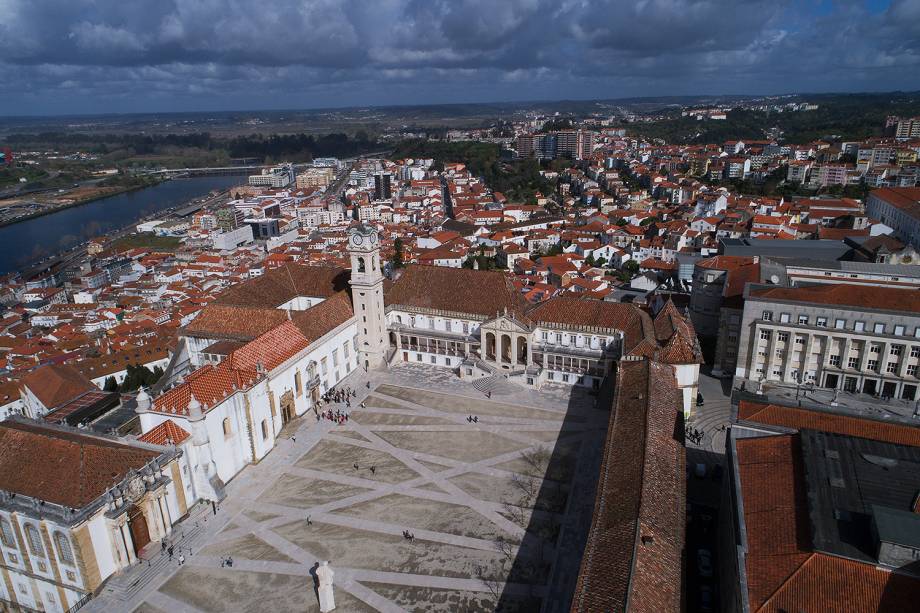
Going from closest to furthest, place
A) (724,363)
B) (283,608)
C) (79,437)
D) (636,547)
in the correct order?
(636,547) < (283,608) < (79,437) < (724,363)

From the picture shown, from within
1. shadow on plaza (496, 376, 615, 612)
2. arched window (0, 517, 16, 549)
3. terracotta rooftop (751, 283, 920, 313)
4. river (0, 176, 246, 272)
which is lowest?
river (0, 176, 246, 272)

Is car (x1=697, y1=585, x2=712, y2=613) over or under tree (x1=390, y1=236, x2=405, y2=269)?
under

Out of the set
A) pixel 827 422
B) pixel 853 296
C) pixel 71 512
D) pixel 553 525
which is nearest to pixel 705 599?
pixel 553 525

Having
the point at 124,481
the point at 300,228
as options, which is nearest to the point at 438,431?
the point at 124,481

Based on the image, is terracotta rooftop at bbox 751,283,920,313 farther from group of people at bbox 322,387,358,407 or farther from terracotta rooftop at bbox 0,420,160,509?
terracotta rooftop at bbox 0,420,160,509

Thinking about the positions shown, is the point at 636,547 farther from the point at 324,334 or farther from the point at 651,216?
the point at 651,216

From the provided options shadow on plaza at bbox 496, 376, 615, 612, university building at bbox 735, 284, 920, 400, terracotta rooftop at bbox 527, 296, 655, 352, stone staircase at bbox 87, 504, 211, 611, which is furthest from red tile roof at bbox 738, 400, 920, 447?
stone staircase at bbox 87, 504, 211, 611

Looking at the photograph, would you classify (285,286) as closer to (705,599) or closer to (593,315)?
(593,315)
